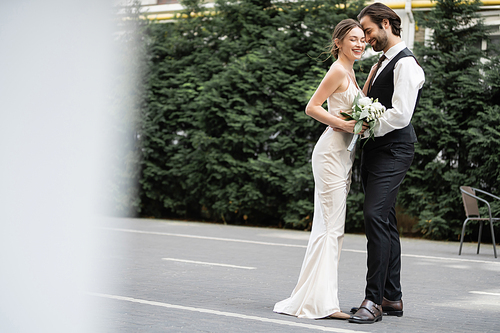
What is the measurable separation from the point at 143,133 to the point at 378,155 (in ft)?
37.7

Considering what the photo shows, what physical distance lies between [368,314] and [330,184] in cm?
99

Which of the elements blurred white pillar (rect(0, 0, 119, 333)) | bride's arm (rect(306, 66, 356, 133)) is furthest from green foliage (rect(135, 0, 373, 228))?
blurred white pillar (rect(0, 0, 119, 333))

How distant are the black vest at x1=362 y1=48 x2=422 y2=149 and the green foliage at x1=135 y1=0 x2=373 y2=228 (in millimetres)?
8015

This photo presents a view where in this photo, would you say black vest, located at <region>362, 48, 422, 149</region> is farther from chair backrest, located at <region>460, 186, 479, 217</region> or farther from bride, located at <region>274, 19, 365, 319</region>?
chair backrest, located at <region>460, 186, 479, 217</region>

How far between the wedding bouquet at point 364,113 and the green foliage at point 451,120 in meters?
7.63

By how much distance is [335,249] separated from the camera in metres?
4.46

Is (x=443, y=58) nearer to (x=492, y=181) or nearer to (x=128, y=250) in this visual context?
(x=492, y=181)

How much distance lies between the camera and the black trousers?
4.35 metres

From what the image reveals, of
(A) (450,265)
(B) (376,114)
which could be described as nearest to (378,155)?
(B) (376,114)

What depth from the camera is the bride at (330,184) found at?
4.34 metres

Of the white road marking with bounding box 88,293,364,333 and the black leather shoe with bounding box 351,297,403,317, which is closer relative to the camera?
the white road marking with bounding box 88,293,364,333

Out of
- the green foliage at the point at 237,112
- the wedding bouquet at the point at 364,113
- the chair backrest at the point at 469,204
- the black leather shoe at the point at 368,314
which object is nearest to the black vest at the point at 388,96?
the wedding bouquet at the point at 364,113

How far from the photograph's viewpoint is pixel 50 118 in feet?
4.81

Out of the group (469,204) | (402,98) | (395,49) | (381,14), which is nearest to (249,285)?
(402,98)
